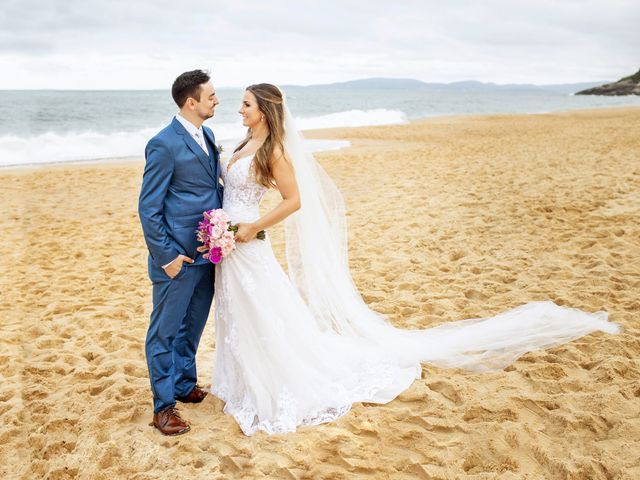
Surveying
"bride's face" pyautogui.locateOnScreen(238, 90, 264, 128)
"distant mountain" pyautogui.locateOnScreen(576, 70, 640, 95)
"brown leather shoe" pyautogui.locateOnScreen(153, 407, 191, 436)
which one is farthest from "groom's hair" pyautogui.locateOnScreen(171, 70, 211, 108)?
"distant mountain" pyautogui.locateOnScreen(576, 70, 640, 95)

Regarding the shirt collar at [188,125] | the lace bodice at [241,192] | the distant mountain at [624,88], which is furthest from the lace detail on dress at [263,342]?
the distant mountain at [624,88]

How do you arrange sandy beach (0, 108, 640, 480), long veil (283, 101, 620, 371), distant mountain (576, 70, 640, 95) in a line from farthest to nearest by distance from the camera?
distant mountain (576, 70, 640, 95) < long veil (283, 101, 620, 371) < sandy beach (0, 108, 640, 480)

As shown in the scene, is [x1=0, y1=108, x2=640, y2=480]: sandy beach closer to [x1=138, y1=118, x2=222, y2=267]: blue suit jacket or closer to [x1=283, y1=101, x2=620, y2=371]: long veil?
[x1=283, y1=101, x2=620, y2=371]: long veil

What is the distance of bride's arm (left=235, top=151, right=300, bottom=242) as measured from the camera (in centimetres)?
317

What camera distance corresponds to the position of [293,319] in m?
3.34

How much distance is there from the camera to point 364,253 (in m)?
6.75

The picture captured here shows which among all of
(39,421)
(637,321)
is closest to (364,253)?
(637,321)

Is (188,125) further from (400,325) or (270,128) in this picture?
(400,325)

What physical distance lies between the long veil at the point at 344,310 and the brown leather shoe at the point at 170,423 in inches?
45.7

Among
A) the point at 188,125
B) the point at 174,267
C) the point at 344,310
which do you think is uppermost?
the point at 188,125

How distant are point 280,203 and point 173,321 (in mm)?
914

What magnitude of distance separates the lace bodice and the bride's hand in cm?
8

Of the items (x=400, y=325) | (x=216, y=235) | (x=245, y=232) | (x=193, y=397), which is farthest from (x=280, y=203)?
(x=400, y=325)

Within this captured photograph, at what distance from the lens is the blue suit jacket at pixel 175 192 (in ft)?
9.49
